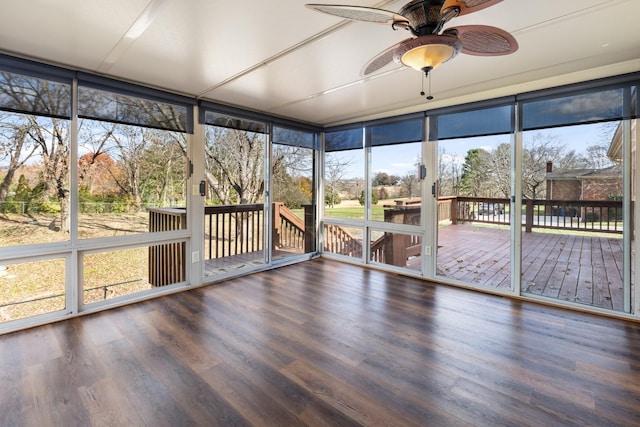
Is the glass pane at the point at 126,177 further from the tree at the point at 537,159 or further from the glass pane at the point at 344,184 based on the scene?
the tree at the point at 537,159

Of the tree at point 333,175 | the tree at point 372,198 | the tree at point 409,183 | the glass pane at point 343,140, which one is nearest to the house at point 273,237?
the tree at point 409,183

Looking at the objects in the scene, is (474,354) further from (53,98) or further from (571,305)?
(53,98)

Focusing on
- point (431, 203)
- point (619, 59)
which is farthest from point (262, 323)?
point (619, 59)

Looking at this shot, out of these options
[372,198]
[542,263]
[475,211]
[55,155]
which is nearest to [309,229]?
[372,198]

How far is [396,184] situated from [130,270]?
361 cm

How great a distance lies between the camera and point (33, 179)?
8.87ft

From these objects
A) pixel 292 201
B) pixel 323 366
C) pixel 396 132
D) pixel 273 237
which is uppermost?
pixel 396 132

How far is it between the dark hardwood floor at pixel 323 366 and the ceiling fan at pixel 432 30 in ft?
6.32

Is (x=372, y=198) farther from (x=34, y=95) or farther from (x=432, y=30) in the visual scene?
(x=34, y=95)

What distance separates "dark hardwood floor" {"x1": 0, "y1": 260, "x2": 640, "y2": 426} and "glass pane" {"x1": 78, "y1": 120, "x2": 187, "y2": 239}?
937mm

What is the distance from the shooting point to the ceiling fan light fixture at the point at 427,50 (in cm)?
150

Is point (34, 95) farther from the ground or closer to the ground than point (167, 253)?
farther from the ground

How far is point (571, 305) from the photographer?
123 inches

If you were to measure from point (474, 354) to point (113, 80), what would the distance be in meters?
4.07
